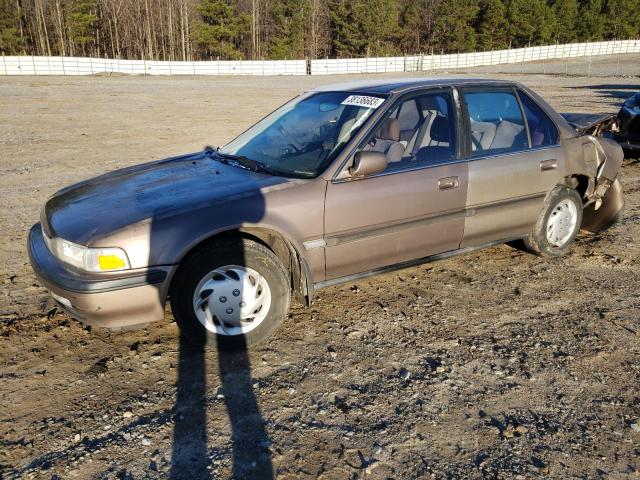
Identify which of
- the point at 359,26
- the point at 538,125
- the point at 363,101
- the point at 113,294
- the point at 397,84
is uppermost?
the point at 359,26

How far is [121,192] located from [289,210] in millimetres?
1147

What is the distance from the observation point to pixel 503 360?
3.36m

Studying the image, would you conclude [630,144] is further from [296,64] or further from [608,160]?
[296,64]

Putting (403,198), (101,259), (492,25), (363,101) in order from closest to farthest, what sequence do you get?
(101,259) → (403,198) → (363,101) → (492,25)

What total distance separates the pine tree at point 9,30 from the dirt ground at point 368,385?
6288cm

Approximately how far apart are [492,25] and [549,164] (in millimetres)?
78750

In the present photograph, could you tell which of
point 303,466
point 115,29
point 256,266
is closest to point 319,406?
point 303,466

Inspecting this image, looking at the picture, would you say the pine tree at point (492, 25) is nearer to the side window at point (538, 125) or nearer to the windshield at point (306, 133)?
the side window at point (538, 125)

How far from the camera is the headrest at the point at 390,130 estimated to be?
3.87 meters

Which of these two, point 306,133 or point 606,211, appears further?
point 606,211

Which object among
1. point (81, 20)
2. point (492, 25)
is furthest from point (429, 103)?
point (492, 25)

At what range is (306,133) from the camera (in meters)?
4.14

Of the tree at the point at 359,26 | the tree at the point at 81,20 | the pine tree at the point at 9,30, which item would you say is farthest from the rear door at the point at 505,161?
the tree at the point at 359,26

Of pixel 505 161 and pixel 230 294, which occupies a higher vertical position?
pixel 505 161
